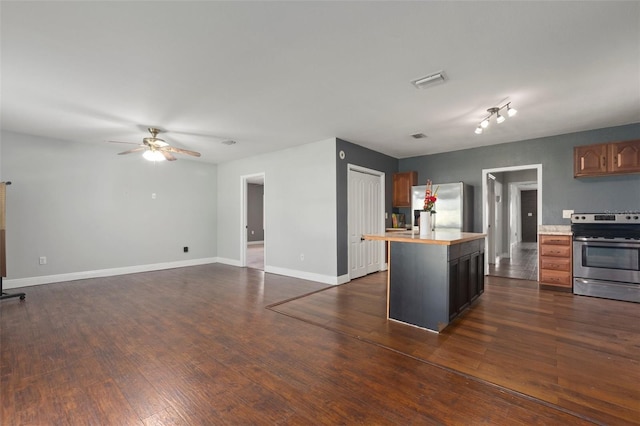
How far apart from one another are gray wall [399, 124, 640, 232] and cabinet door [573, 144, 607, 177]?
0.27 m

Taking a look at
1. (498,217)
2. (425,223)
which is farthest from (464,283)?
(498,217)

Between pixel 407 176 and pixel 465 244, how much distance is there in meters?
3.27

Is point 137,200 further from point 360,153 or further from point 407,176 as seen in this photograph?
point 407,176

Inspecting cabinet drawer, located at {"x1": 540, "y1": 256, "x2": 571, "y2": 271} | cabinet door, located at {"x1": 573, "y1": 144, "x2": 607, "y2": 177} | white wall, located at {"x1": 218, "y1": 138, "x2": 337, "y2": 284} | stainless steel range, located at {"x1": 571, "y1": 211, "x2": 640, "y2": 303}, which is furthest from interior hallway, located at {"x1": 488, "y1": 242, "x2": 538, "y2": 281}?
white wall, located at {"x1": 218, "y1": 138, "x2": 337, "y2": 284}

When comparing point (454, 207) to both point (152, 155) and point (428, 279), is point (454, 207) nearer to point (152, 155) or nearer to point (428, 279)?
point (428, 279)

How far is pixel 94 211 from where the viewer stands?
17.7 feet

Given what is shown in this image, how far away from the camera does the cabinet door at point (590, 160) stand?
422cm

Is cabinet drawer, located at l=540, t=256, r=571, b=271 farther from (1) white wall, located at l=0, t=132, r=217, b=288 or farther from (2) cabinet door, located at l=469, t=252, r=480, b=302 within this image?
(1) white wall, located at l=0, t=132, r=217, b=288

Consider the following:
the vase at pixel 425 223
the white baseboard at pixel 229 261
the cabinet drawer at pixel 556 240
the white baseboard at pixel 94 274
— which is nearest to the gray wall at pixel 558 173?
the cabinet drawer at pixel 556 240

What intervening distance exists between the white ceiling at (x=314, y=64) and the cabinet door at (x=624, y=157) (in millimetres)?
363

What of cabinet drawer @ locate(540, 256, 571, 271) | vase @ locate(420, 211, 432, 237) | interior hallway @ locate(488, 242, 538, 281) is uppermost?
vase @ locate(420, 211, 432, 237)

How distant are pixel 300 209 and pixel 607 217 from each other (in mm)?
4764

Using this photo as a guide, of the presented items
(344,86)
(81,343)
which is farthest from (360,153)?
(81,343)

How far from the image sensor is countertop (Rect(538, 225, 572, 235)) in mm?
4453
